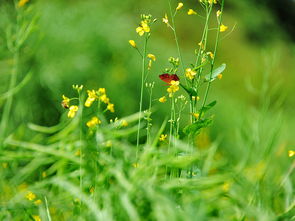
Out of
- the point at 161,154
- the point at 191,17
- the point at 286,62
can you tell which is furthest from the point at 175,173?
the point at 286,62

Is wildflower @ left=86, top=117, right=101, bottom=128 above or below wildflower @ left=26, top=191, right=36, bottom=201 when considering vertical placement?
above

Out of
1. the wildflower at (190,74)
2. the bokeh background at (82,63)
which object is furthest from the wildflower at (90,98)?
the bokeh background at (82,63)

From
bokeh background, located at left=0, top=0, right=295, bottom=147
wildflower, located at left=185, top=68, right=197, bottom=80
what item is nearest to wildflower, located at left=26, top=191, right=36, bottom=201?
wildflower, located at left=185, top=68, right=197, bottom=80

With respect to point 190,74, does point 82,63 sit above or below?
above

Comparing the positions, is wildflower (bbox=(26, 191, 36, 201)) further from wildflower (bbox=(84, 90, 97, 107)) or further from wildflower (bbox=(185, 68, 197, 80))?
wildflower (bbox=(185, 68, 197, 80))

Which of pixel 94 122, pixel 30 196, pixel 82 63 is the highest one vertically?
pixel 82 63

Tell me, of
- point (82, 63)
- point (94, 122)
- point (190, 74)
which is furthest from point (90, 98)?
point (82, 63)

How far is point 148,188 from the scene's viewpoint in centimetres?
65

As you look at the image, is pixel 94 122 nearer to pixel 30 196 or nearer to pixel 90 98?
pixel 90 98

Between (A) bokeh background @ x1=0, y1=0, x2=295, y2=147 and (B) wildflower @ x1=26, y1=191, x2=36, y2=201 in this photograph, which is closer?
(B) wildflower @ x1=26, y1=191, x2=36, y2=201

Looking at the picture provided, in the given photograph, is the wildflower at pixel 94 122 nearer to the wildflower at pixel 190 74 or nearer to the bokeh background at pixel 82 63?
the wildflower at pixel 190 74

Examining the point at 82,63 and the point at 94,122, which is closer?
the point at 94,122

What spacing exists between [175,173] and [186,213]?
0.18m

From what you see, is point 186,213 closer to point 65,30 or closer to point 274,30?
point 65,30
